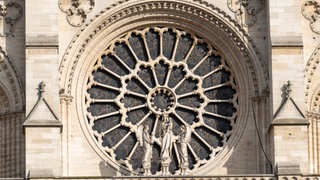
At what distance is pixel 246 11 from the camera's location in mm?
37469

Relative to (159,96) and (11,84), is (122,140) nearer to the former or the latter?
(159,96)

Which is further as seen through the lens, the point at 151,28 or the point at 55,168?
the point at 151,28

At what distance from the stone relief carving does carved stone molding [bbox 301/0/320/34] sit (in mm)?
6024

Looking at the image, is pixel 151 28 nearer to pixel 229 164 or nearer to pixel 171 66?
pixel 171 66

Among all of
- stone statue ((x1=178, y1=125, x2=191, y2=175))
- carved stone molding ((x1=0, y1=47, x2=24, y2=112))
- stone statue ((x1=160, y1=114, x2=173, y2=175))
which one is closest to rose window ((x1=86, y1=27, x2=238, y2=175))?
stone statue ((x1=178, y1=125, x2=191, y2=175))

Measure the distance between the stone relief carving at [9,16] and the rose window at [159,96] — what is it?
192 centimetres

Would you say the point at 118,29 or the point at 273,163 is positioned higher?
the point at 118,29

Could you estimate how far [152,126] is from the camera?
37.1 m

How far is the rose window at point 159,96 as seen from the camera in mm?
37000

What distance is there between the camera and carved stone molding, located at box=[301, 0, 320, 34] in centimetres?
3747

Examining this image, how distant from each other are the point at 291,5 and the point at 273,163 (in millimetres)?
3395

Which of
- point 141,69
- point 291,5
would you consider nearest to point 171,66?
point 141,69

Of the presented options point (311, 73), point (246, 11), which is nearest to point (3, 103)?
point (246, 11)

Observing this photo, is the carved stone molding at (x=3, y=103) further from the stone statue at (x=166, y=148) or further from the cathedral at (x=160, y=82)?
the stone statue at (x=166, y=148)
